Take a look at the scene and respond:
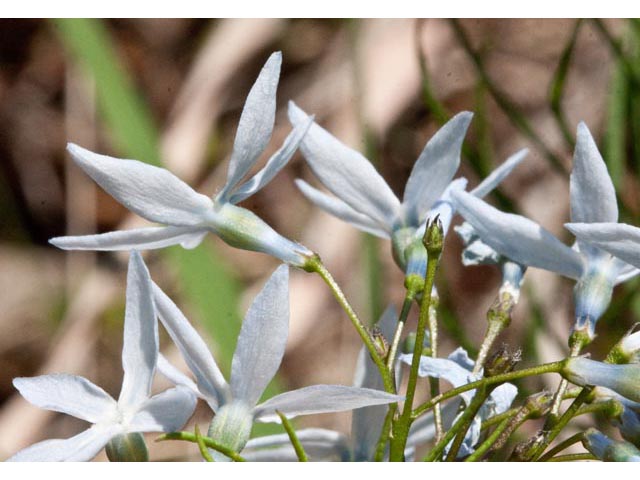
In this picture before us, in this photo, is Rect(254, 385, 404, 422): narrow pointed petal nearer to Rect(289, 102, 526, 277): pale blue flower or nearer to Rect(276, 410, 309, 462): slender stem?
Rect(276, 410, 309, 462): slender stem

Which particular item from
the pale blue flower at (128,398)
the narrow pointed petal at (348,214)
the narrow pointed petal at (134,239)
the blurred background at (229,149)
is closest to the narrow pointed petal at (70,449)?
the pale blue flower at (128,398)

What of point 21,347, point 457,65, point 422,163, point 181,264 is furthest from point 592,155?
point 21,347

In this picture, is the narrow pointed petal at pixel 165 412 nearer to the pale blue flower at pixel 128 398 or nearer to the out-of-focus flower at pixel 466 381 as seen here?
the pale blue flower at pixel 128 398

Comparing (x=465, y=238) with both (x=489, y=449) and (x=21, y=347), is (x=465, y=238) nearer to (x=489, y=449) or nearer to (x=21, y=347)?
(x=489, y=449)

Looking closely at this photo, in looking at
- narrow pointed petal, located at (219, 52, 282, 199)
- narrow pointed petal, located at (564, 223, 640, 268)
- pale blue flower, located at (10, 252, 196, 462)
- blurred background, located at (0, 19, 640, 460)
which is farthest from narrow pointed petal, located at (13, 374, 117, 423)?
blurred background, located at (0, 19, 640, 460)

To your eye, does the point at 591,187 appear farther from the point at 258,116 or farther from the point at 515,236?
the point at 258,116
